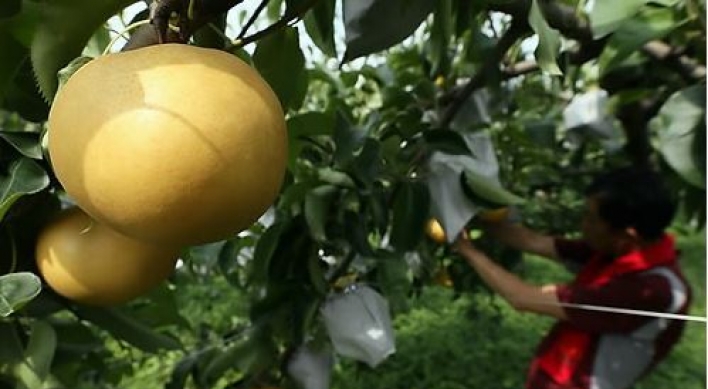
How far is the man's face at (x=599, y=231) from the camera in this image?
5.59 feet

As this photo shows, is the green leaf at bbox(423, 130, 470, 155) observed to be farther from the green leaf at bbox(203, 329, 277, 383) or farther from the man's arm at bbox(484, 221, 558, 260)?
the man's arm at bbox(484, 221, 558, 260)

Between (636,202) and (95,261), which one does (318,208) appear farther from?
(636,202)

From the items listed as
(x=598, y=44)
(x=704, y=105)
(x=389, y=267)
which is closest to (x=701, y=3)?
(x=704, y=105)

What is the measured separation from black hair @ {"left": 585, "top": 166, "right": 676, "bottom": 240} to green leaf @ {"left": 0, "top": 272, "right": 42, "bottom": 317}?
1.21 metres

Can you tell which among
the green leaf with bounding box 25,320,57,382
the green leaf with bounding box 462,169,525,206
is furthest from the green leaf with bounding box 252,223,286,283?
the green leaf with bounding box 25,320,57,382

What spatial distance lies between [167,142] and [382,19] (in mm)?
289

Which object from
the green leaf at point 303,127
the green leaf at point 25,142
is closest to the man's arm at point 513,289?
the green leaf at point 303,127

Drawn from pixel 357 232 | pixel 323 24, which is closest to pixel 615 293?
pixel 357 232

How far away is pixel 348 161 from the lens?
1.07 meters

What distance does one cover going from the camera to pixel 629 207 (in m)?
1.62

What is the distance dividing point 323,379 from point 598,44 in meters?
0.56

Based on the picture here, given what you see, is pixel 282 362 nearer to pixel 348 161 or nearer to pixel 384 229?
pixel 384 229

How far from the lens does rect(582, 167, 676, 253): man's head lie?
5.32ft

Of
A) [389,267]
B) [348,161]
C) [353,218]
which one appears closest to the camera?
[348,161]
